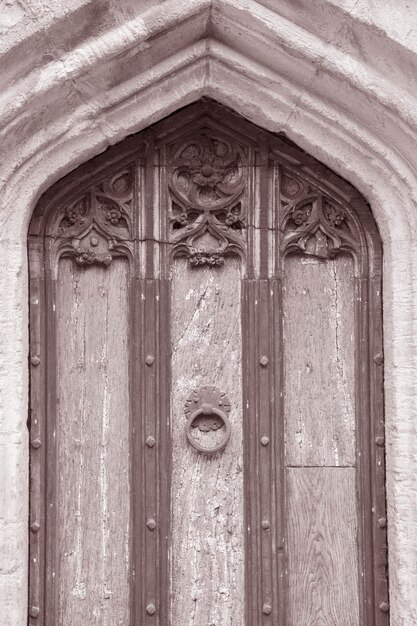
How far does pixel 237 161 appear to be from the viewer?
8.95 feet

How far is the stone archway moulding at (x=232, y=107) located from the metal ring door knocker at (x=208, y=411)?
0.49 metres

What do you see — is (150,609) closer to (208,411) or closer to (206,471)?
(206,471)

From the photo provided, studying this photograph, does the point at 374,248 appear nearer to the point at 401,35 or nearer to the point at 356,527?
the point at 401,35

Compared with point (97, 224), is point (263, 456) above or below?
below

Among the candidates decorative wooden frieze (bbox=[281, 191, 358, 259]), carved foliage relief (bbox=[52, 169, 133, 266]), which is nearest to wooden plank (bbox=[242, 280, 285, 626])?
decorative wooden frieze (bbox=[281, 191, 358, 259])

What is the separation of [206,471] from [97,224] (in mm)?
835

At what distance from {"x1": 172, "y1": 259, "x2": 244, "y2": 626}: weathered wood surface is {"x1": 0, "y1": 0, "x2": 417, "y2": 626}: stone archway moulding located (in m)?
0.46

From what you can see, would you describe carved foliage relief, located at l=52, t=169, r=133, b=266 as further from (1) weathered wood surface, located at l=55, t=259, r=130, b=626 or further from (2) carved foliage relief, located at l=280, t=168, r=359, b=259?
(2) carved foliage relief, located at l=280, t=168, r=359, b=259

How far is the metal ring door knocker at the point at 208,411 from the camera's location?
265cm

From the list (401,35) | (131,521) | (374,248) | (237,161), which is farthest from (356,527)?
(401,35)

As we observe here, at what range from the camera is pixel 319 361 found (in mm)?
2693

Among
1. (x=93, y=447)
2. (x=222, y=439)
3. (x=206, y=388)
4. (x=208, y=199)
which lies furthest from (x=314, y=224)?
(x=93, y=447)

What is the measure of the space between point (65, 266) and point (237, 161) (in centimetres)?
63

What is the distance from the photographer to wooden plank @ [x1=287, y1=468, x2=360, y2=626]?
2.64m
